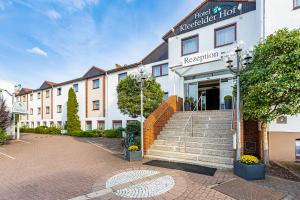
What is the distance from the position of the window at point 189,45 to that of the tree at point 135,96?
15.3ft

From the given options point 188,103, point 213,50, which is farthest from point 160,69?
point 213,50

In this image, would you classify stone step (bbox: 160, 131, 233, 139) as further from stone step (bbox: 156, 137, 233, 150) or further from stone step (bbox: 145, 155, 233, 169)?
stone step (bbox: 145, 155, 233, 169)

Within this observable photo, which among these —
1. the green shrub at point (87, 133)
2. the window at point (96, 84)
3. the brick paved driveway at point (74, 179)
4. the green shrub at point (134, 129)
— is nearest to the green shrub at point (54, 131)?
the green shrub at point (87, 133)

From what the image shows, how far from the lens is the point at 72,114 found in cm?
2402

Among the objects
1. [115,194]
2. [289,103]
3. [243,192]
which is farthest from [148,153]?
[289,103]

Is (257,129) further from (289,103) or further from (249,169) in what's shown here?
(249,169)

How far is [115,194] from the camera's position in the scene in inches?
198

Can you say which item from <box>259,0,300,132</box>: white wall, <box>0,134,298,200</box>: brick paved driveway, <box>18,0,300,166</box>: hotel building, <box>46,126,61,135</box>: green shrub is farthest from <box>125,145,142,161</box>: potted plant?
<box>46,126,61,135</box>: green shrub

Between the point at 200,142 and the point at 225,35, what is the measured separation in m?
8.65

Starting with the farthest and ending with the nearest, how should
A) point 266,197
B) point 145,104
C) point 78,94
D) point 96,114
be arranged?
point 78,94
point 96,114
point 145,104
point 266,197

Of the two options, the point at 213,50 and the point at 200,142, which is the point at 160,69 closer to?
Answer: the point at 213,50

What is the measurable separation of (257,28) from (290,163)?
8.00 m

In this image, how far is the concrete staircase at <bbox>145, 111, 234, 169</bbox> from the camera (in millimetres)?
7539

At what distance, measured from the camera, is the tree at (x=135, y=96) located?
38.1 ft
